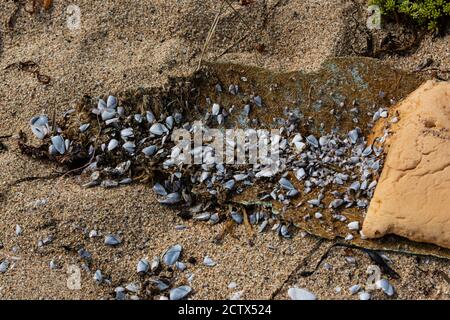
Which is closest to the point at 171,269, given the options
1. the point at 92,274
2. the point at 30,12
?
the point at 92,274

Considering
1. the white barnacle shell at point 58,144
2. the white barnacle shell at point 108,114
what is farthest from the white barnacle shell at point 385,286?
the white barnacle shell at point 58,144

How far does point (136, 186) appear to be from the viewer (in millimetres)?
3570

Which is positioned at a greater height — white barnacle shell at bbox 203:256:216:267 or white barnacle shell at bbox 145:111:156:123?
white barnacle shell at bbox 145:111:156:123

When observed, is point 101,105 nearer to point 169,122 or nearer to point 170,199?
point 169,122

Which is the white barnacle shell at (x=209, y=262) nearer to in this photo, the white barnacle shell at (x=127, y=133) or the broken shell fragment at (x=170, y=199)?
the broken shell fragment at (x=170, y=199)

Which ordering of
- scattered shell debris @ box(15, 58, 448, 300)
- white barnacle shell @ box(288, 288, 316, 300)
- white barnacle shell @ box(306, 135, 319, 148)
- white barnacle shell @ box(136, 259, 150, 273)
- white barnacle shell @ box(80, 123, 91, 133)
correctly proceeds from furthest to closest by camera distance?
white barnacle shell @ box(80, 123, 91, 133) → white barnacle shell @ box(306, 135, 319, 148) → scattered shell debris @ box(15, 58, 448, 300) → white barnacle shell @ box(136, 259, 150, 273) → white barnacle shell @ box(288, 288, 316, 300)

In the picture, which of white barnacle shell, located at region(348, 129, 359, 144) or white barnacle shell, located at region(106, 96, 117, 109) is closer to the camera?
white barnacle shell, located at region(348, 129, 359, 144)

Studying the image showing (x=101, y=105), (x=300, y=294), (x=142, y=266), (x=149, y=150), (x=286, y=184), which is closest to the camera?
(x=300, y=294)

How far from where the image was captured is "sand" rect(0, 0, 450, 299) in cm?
329

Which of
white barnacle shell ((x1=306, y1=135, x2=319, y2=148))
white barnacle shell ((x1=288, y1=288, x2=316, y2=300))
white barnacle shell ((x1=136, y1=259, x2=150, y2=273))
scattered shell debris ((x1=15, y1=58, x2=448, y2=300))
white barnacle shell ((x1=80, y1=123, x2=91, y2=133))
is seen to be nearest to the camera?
white barnacle shell ((x1=288, y1=288, x2=316, y2=300))

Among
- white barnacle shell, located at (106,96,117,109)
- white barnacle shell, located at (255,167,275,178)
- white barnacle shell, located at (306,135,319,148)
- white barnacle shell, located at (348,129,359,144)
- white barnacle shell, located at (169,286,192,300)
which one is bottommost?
white barnacle shell, located at (169,286,192,300)

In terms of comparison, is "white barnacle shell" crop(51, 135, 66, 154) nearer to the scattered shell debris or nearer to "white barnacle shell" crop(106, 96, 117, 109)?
the scattered shell debris

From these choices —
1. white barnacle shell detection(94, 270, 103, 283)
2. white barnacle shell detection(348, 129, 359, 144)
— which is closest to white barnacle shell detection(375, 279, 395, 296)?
white barnacle shell detection(348, 129, 359, 144)

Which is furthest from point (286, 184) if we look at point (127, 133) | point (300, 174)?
point (127, 133)
